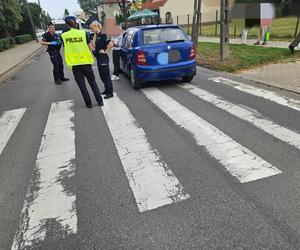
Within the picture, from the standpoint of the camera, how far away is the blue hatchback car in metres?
8.02

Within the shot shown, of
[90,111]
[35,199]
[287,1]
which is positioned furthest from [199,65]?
[287,1]

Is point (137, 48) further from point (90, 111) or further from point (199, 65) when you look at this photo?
point (199, 65)

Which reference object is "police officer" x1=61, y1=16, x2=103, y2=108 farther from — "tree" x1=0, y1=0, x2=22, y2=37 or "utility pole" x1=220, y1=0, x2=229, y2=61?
"tree" x1=0, y1=0, x2=22, y2=37

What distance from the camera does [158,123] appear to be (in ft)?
18.6

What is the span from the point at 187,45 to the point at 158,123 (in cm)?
341

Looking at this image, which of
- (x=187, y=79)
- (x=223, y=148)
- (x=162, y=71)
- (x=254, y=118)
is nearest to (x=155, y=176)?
(x=223, y=148)

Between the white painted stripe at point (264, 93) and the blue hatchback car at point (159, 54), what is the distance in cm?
110

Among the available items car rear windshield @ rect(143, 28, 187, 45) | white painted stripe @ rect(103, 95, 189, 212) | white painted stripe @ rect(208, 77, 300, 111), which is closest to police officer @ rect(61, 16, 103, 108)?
white painted stripe @ rect(103, 95, 189, 212)

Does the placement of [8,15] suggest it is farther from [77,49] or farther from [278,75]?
[278,75]

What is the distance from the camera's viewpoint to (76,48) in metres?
6.54

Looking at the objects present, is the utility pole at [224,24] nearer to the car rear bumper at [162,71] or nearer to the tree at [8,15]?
the car rear bumper at [162,71]

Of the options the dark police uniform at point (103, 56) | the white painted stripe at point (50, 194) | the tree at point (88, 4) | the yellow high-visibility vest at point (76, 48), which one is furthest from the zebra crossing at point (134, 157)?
the tree at point (88, 4)

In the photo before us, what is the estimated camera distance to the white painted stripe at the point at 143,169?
3.32 m

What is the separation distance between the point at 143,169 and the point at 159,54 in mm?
4699
